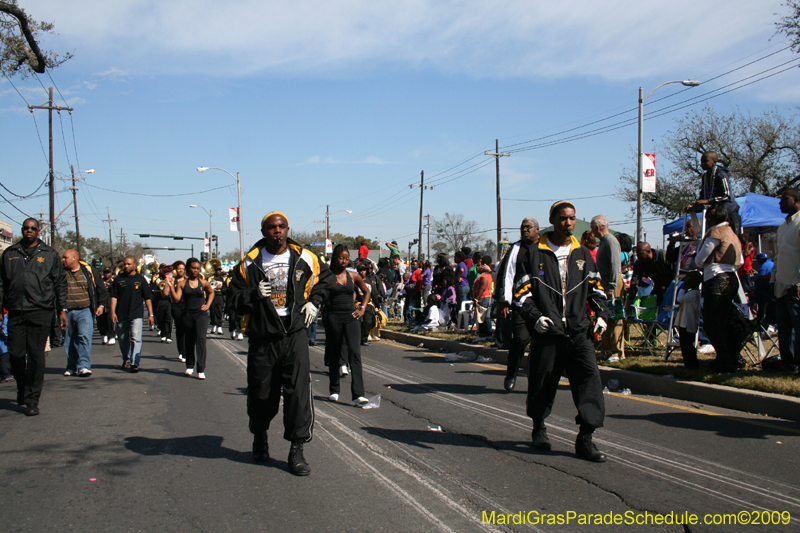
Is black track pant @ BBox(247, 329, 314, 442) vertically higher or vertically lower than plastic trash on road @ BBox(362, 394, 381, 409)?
higher

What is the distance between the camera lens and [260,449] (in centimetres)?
509

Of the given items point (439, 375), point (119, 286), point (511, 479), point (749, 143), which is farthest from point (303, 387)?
point (749, 143)

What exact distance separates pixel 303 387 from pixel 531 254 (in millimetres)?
2133

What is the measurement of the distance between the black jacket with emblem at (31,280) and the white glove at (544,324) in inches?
227

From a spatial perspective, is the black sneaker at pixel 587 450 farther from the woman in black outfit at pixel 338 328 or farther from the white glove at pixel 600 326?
the woman in black outfit at pixel 338 328

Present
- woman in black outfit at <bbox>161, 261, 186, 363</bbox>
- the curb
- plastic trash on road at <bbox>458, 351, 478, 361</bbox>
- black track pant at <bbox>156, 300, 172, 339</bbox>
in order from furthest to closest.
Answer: black track pant at <bbox>156, 300, 172, 339</bbox>, plastic trash on road at <bbox>458, 351, 478, 361</bbox>, woman in black outfit at <bbox>161, 261, 186, 363</bbox>, the curb

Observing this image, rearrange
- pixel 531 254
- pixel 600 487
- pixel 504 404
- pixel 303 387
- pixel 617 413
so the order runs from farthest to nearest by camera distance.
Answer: pixel 504 404 → pixel 617 413 → pixel 531 254 → pixel 303 387 → pixel 600 487

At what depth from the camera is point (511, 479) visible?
4.56 metres

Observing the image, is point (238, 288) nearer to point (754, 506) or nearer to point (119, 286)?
point (754, 506)

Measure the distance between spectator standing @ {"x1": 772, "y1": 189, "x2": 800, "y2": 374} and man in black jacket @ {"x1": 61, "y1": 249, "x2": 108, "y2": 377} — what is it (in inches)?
376

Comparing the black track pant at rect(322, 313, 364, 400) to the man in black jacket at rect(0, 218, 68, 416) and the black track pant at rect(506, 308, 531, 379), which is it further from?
the man in black jacket at rect(0, 218, 68, 416)

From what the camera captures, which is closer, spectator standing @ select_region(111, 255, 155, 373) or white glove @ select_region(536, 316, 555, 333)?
white glove @ select_region(536, 316, 555, 333)

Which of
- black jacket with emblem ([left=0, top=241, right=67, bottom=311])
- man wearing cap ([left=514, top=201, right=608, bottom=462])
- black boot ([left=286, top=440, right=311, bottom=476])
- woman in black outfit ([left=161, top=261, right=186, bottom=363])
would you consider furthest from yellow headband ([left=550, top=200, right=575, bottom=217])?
woman in black outfit ([left=161, top=261, right=186, bottom=363])

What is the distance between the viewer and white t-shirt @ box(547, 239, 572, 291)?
5.17 meters
